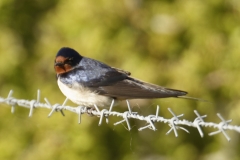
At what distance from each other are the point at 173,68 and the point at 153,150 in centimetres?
118

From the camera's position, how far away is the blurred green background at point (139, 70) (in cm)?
576

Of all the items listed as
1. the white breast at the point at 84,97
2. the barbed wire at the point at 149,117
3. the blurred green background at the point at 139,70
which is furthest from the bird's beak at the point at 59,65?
the blurred green background at the point at 139,70

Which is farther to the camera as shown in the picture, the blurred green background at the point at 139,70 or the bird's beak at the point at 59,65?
the blurred green background at the point at 139,70

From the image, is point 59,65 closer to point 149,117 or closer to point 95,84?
point 95,84

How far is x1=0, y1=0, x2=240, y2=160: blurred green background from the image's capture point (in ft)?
18.9

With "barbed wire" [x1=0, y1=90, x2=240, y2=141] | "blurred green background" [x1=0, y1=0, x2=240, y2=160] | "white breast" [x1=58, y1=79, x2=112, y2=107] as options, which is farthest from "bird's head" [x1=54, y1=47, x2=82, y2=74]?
"blurred green background" [x1=0, y1=0, x2=240, y2=160]

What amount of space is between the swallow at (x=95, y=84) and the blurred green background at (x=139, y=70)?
1538mm

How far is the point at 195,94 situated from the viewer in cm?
575

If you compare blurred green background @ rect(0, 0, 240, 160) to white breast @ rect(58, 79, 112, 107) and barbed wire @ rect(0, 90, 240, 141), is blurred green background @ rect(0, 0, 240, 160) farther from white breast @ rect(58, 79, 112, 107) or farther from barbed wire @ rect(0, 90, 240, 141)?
barbed wire @ rect(0, 90, 240, 141)

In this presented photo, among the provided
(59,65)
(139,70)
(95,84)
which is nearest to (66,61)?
(59,65)

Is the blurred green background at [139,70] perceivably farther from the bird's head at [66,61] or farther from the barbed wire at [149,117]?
the barbed wire at [149,117]

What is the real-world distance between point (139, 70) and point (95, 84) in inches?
72.6

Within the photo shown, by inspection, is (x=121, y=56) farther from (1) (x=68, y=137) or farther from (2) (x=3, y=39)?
(2) (x=3, y=39)

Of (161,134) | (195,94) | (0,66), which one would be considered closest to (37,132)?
(0,66)
